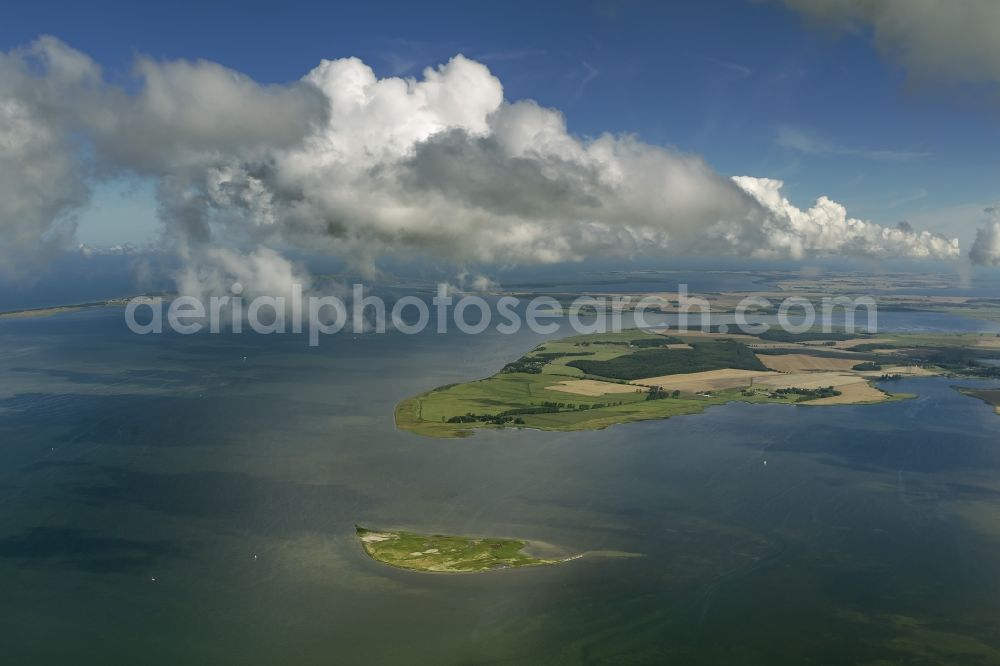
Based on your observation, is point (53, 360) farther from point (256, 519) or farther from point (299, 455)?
point (256, 519)

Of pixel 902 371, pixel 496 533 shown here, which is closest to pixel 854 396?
pixel 902 371

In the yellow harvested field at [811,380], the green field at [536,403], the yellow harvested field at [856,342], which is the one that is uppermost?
the yellow harvested field at [856,342]

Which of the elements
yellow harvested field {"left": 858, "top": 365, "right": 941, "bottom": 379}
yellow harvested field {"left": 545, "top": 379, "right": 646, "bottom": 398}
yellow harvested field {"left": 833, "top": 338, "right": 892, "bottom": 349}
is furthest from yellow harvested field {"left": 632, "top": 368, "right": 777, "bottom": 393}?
yellow harvested field {"left": 833, "top": 338, "right": 892, "bottom": 349}

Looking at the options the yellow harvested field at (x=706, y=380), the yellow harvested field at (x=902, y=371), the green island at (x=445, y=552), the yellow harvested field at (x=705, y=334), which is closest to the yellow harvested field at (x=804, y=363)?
the yellow harvested field at (x=902, y=371)

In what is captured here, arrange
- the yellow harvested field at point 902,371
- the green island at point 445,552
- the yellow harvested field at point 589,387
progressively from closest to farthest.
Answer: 1. the green island at point 445,552
2. the yellow harvested field at point 589,387
3. the yellow harvested field at point 902,371

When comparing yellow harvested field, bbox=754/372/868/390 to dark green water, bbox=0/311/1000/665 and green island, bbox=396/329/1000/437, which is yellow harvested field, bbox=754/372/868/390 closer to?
green island, bbox=396/329/1000/437

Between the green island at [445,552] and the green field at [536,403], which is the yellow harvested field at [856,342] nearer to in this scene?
the green field at [536,403]
